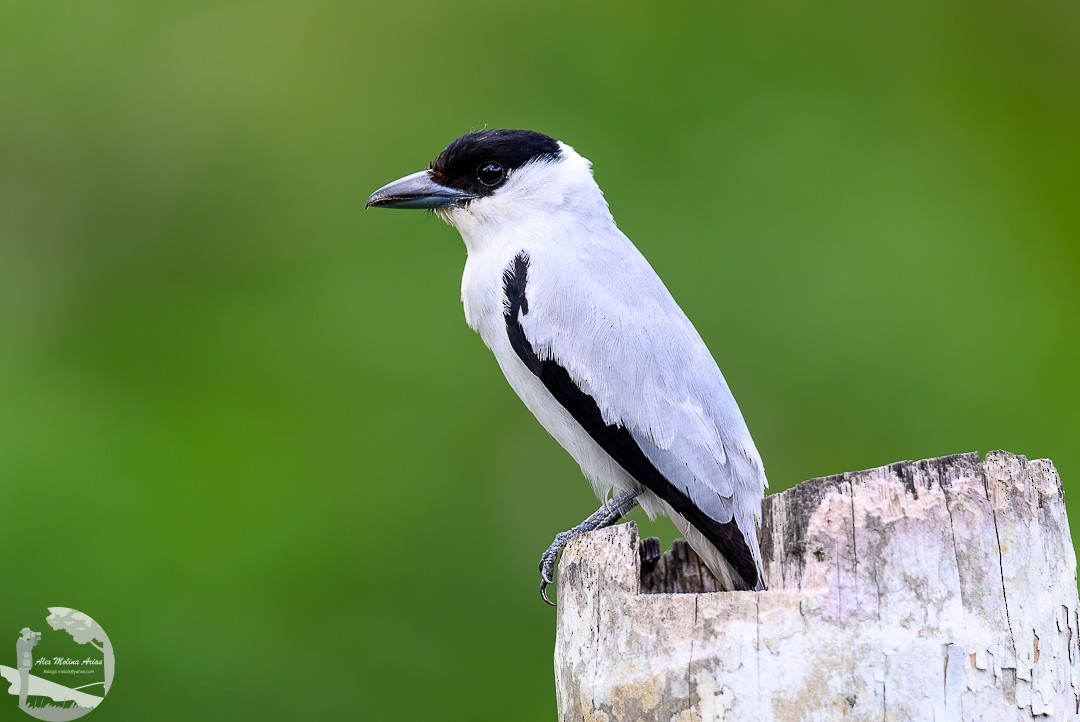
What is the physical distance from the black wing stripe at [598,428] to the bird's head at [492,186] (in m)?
0.39

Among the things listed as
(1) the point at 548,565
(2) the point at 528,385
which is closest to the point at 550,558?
(1) the point at 548,565

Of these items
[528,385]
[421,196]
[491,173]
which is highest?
[491,173]

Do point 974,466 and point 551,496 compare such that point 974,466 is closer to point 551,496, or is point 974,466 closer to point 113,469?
point 551,496

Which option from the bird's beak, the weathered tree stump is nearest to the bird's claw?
the weathered tree stump

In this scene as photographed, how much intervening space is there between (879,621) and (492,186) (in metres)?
2.80

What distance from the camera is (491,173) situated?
5.21 metres

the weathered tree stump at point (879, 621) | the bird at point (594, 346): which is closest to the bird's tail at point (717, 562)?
the bird at point (594, 346)

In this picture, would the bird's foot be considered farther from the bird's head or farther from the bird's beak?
the bird's beak

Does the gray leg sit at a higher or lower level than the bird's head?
lower

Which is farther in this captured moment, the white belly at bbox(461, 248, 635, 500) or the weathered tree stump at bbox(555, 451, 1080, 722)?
the white belly at bbox(461, 248, 635, 500)

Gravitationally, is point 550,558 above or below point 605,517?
below

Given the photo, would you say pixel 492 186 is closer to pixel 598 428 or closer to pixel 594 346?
pixel 594 346

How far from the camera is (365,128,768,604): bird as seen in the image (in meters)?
4.23

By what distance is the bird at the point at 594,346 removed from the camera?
4234mm
